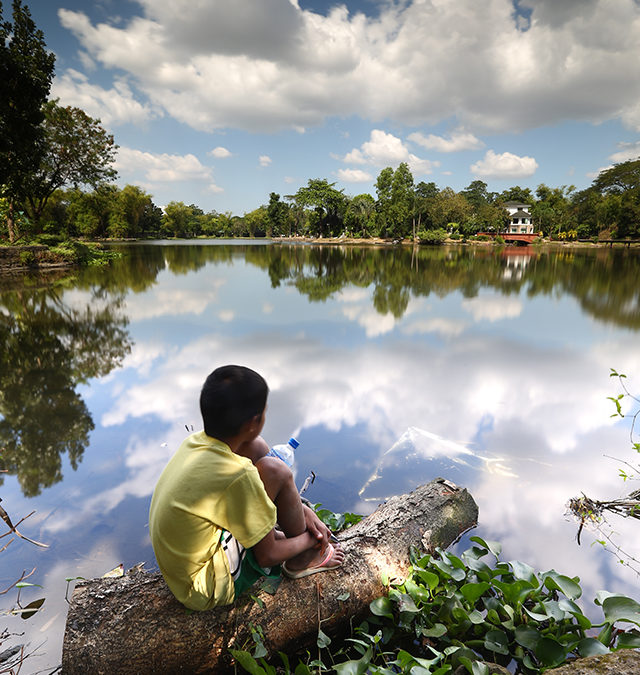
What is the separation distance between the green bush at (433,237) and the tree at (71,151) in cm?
4026

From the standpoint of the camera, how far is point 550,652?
1756mm

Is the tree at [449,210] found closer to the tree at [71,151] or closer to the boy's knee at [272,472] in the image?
the tree at [71,151]

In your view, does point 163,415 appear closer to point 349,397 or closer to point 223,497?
point 349,397

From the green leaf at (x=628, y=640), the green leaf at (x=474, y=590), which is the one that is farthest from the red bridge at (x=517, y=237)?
the green leaf at (x=474, y=590)

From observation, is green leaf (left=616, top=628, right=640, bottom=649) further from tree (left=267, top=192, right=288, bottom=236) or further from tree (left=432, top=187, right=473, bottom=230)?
tree (left=267, top=192, right=288, bottom=236)

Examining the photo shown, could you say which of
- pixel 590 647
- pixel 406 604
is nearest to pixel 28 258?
pixel 406 604

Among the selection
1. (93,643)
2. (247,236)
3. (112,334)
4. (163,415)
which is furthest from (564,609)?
(247,236)

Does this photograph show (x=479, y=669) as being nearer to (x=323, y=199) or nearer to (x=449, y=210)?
(x=449, y=210)

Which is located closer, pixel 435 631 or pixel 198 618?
pixel 198 618

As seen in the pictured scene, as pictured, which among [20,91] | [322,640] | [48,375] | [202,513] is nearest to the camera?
[202,513]

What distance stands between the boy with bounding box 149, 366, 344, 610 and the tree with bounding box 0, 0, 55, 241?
12.2 meters

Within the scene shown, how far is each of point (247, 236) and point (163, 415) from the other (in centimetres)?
11682

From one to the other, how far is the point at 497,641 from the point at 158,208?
108 m

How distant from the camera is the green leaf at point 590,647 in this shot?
1743 mm
